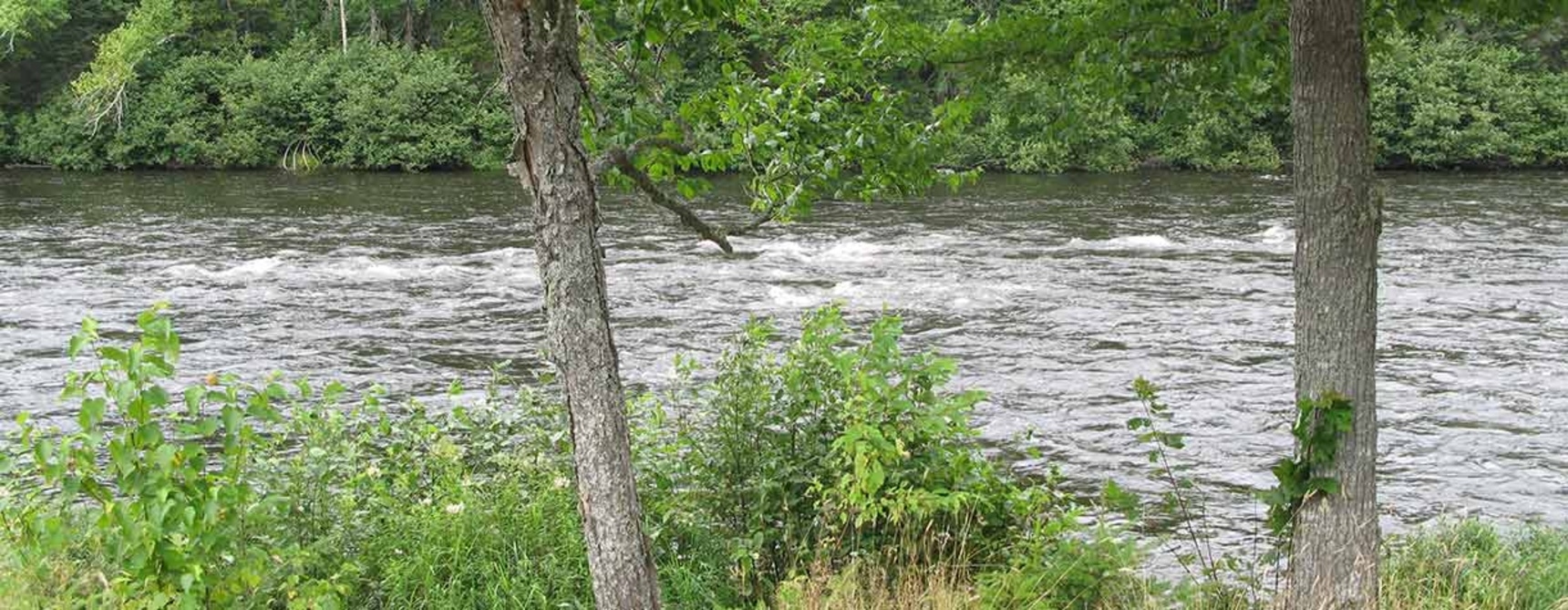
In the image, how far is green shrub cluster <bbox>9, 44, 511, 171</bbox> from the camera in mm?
39969

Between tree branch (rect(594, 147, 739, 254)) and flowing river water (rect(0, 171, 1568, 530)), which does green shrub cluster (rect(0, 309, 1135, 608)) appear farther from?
flowing river water (rect(0, 171, 1568, 530))

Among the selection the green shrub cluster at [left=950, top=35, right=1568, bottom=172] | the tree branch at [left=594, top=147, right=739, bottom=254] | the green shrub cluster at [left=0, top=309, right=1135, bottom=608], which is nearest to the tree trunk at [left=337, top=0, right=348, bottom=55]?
the green shrub cluster at [left=950, top=35, right=1568, bottom=172]

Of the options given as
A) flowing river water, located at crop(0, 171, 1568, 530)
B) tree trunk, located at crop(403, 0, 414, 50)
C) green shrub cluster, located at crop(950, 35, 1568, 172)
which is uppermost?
tree trunk, located at crop(403, 0, 414, 50)

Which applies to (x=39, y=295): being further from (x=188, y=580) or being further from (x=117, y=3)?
(x=117, y=3)

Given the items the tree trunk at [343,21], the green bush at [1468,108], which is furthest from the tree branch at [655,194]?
the tree trunk at [343,21]

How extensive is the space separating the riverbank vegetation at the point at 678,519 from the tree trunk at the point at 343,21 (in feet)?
134

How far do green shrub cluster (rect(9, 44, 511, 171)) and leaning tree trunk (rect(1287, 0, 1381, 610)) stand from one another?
3566 centimetres

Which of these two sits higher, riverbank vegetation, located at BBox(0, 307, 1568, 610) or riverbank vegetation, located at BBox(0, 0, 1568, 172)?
riverbank vegetation, located at BBox(0, 0, 1568, 172)

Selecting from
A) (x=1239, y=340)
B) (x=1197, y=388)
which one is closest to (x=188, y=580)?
(x=1197, y=388)

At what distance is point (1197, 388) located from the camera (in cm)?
1308

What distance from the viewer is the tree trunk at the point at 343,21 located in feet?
149

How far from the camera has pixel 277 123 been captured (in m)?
41.5

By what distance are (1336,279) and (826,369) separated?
2295mm

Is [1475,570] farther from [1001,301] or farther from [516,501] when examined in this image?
[1001,301]
